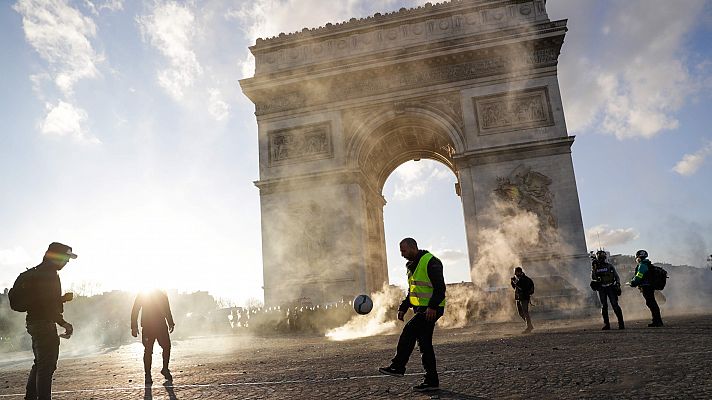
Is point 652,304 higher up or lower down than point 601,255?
lower down

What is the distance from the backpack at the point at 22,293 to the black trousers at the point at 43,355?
0.19 metres

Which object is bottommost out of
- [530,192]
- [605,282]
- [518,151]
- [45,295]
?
[605,282]

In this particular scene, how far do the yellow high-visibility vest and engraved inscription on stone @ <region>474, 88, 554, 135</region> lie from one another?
1543 centimetres

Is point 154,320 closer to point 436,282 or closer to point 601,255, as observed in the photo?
point 436,282

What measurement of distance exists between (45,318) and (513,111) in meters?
17.4

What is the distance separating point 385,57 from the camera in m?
19.5

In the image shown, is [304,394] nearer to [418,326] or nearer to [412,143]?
[418,326]

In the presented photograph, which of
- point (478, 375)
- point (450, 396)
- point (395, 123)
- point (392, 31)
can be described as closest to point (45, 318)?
point (450, 396)

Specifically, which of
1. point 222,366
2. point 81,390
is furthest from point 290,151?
point 81,390

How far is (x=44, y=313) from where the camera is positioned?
4.63 m

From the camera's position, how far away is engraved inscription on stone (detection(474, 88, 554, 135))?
18.6 m

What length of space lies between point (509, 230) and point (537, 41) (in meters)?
7.20

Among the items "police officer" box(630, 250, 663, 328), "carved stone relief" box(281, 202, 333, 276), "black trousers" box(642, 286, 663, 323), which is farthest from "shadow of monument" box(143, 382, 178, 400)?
"carved stone relief" box(281, 202, 333, 276)

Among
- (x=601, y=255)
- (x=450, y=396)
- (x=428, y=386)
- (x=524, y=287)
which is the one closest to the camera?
(x=450, y=396)
